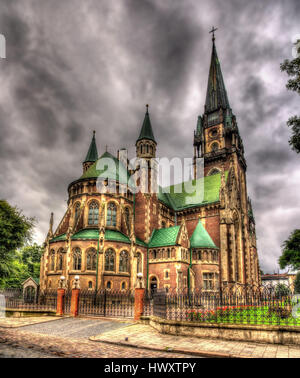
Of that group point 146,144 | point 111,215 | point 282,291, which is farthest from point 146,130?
point 282,291

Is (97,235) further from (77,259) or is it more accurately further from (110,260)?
(77,259)

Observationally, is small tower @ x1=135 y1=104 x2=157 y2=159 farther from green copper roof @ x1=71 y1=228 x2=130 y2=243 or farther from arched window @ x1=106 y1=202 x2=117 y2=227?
green copper roof @ x1=71 y1=228 x2=130 y2=243

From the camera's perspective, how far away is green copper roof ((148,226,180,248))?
35.8m

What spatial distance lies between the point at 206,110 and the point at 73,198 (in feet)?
130

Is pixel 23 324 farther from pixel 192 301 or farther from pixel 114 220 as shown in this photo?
pixel 114 220

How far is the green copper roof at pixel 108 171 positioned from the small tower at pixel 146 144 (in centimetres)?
493

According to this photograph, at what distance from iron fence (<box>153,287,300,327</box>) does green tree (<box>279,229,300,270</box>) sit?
23.2 metres

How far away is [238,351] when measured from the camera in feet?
A: 31.9

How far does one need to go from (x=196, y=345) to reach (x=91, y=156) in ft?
145

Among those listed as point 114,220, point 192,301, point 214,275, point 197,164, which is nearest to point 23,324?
point 192,301

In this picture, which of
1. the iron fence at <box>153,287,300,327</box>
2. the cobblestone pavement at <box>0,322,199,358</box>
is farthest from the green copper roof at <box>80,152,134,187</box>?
the cobblestone pavement at <box>0,322,199,358</box>

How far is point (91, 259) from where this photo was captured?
3109 cm

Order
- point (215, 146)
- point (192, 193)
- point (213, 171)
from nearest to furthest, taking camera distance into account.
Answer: point (192, 193), point (213, 171), point (215, 146)

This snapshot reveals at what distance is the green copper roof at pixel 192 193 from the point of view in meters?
46.3
